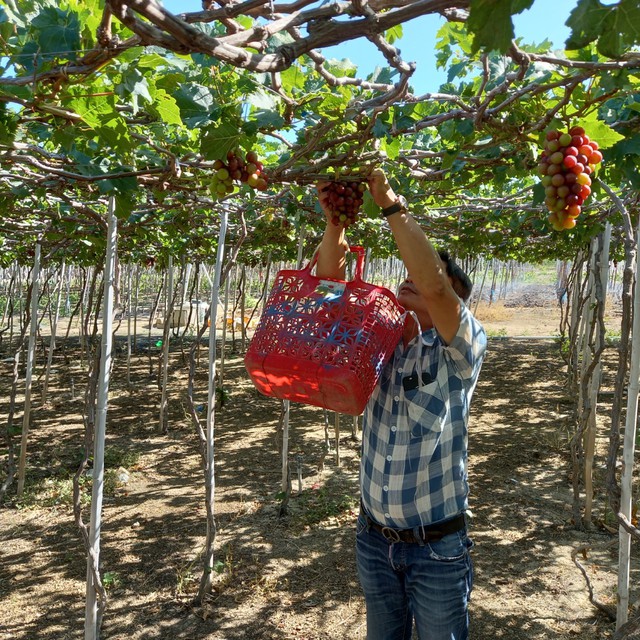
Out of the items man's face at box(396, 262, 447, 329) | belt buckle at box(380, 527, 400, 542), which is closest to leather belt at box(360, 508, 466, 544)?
belt buckle at box(380, 527, 400, 542)

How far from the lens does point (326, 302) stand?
1624 mm

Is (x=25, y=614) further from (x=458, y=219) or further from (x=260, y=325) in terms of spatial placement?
(x=458, y=219)

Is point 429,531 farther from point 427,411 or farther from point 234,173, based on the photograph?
point 234,173

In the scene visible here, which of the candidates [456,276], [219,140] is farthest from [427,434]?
[219,140]

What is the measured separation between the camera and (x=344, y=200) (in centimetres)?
179

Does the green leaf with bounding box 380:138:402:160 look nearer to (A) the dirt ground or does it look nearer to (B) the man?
(B) the man

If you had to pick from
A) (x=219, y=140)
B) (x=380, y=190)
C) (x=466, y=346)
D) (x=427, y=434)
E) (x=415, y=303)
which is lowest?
(x=427, y=434)

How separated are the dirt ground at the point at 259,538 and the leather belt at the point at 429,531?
5.20 ft

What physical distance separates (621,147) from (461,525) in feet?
4.20

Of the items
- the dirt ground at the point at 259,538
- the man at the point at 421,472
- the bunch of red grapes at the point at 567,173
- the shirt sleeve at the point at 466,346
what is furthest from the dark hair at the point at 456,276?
the dirt ground at the point at 259,538

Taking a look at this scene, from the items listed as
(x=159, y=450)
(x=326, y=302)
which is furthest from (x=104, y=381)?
(x=159, y=450)

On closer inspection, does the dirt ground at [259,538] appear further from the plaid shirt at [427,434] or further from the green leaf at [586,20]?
the green leaf at [586,20]

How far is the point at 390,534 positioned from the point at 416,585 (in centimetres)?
16

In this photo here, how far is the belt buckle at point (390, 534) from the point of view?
1.64 meters
